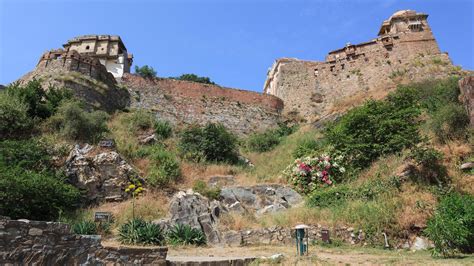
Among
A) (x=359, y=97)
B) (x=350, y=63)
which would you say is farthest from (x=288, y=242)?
(x=350, y=63)

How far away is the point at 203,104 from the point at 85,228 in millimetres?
16933

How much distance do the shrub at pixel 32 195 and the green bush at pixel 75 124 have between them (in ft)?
13.3

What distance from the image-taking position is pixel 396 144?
13078 millimetres

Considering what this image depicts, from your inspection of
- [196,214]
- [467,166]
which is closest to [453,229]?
[467,166]

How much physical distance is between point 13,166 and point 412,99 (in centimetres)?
1682

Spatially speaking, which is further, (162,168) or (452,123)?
(162,168)

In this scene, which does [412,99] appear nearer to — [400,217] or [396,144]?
[396,144]

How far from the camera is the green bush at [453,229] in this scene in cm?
765

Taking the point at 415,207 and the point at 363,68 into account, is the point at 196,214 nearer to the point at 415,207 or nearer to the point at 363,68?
the point at 415,207

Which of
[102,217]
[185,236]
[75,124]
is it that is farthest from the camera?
[75,124]

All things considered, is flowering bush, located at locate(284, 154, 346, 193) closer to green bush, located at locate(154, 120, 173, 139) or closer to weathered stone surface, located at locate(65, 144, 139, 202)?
weathered stone surface, located at locate(65, 144, 139, 202)

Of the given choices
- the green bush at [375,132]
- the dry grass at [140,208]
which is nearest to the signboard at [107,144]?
the dry grass at [140,208]

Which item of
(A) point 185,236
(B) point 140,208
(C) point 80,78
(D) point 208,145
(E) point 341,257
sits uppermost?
(C) point 80,78

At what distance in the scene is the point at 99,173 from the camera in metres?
12.9
